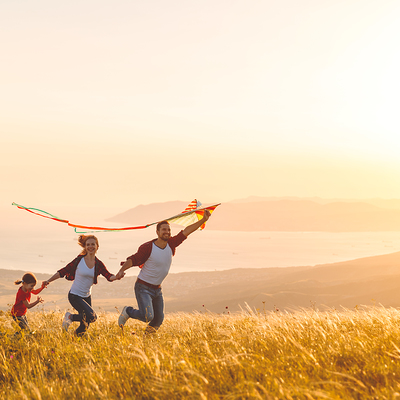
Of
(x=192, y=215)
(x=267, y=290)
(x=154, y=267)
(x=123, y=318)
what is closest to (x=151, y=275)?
(x=154, y=267)

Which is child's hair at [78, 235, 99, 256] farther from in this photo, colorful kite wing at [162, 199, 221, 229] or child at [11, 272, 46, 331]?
colorful kite wing at [162, 199, 221, 229]

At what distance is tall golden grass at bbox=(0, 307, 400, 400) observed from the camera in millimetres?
3270

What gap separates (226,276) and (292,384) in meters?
109

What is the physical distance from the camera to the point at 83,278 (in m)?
6.78

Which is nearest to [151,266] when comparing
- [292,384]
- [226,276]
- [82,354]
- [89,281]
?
[89,281]

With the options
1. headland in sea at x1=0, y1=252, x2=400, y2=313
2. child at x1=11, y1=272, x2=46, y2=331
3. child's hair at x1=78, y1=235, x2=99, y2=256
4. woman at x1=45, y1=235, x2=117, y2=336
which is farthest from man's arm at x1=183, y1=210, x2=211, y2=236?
headland in sea at x1=0, y1=252, x2=400, y2=313

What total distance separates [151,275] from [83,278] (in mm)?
1243

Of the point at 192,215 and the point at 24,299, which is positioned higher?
the point at 192,215

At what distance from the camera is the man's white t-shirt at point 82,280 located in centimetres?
674

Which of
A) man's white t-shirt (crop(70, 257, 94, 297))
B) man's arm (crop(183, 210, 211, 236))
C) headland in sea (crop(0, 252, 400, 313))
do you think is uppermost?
man's arm (crop(183, 210, 211, 236))

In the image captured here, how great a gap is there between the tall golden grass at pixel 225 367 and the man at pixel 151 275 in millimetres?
773

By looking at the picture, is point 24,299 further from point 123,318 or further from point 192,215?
point 192,215

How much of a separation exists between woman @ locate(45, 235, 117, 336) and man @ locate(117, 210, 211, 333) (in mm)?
503

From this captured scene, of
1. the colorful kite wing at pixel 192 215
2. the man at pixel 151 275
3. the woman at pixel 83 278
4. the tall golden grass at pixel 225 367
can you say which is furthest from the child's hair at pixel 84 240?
the tall golden grass at pixel 225 367
